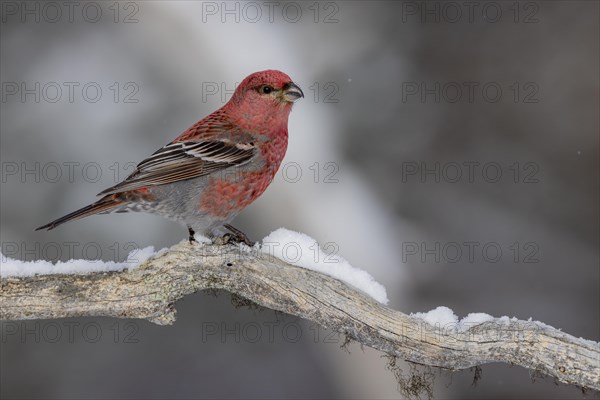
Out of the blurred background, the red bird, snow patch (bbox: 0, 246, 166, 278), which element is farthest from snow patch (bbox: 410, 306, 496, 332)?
the blurred background

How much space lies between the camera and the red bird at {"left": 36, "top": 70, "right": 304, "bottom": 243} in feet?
19.5

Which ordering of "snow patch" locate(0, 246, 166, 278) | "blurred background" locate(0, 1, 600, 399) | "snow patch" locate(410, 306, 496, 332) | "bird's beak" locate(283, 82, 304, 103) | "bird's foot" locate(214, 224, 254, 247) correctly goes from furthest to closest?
"blurred background" locate(0, 1, 600, 399) → "bird's beak" locate(283, 82, 304, 103) → "bird's foot" locate(214, 224, 254, 247) → "snow patch" locate(0, 246, 166, 278) → "snow patch" locate(410, 306, 496, 332)

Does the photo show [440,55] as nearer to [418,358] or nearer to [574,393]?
[574,393]

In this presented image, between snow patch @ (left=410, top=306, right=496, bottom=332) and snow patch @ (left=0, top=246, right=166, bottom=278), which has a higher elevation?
snow patch @ (left=410, top=306, right=496, bottom=332)

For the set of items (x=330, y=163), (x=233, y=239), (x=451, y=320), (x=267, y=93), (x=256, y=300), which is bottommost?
(x=256, y=300)

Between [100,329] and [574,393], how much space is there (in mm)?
5333

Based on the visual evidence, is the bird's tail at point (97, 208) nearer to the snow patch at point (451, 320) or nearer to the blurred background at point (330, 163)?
the snow patch at point (451, 320)

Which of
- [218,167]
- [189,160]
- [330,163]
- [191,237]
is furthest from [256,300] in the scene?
[330,163]

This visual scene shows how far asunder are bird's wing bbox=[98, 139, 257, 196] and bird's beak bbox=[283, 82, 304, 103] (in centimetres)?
42

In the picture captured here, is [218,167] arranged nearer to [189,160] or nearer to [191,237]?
[189,160]

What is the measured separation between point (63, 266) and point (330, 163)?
5.06m

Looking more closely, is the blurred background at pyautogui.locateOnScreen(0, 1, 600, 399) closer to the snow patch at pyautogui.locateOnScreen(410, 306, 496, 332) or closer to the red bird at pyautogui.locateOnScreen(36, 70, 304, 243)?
the red bird at pyautogui.locateOnScreen(36, 70, 304, 243)

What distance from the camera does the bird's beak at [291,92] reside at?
239 inches

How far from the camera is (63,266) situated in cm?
554
